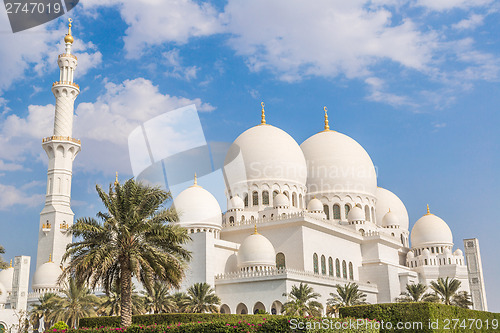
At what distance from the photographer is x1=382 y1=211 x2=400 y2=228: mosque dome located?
5291 cm

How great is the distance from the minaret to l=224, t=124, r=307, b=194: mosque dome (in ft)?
44.7

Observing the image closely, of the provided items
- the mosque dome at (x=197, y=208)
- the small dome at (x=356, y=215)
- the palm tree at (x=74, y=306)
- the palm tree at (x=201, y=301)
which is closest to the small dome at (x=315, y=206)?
the small dome at (x=356, y=215)

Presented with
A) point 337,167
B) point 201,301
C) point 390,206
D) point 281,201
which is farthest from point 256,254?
point 390,206

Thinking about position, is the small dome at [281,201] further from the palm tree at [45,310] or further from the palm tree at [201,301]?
the palm tree at [45,310]

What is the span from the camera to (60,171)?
145ft

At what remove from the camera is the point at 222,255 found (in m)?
39.3

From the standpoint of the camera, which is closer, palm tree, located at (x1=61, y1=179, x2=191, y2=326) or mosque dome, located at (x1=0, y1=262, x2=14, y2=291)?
palm tree, located at (x1=61, y1=179, x2=191, y2=326)

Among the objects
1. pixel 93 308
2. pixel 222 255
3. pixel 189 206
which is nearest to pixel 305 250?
pixel 222 255

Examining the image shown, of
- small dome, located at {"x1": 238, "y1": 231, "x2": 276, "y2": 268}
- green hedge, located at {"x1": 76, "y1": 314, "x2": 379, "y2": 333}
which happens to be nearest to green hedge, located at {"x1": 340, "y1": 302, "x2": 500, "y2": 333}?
green hedge, located at {"x1": 76, "y1": 314, "x2": 379, "y2": 333}

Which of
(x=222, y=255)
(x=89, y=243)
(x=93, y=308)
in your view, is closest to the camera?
(x=89, y=243)

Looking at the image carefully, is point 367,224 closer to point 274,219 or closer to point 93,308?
point 274,219

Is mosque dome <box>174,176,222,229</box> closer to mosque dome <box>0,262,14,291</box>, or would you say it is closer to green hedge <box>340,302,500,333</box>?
green hedge <box>340,302,500,333</box>

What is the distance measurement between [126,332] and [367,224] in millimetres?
32125

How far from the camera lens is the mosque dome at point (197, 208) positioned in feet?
132
